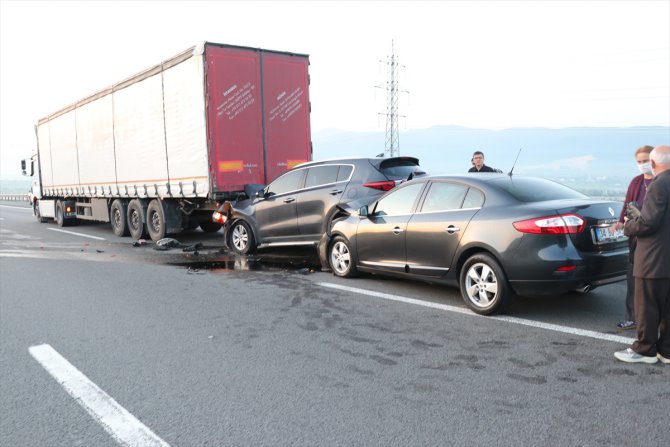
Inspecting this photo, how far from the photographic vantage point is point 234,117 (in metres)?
10.9

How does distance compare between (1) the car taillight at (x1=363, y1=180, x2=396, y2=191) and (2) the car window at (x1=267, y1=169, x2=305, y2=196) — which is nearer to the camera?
(1) the car taillight at (x1=363, y1=180, x2=396, y2=191)

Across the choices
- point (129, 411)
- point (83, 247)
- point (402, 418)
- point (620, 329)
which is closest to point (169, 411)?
point (129, 411)

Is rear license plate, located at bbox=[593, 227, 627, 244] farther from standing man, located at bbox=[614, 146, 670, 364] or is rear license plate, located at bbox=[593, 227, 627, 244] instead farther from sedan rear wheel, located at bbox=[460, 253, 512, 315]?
standing man, located at bbox=[614, 146, 670, 364]

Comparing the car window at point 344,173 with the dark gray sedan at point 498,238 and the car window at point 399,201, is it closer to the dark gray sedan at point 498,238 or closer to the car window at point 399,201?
the car window at point 399,201

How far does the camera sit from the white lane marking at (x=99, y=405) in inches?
124

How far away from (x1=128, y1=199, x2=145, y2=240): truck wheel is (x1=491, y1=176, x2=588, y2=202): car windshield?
10.0 meters

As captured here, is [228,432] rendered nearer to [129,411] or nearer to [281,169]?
[129,411]

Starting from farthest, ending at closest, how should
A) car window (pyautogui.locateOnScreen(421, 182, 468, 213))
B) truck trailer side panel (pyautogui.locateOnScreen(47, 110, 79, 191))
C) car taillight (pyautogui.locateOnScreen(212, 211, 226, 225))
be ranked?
1. truck trailer side panel (pyautogui.locateOnScreen(47, 110, 79, 191))
2. car taillight (pyautogui.locateOnScreen(212, 211, 226, 225))
3. car window (pyautogui.locateOnScreen(421, 182, 468, 213))

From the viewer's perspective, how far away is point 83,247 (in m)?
12.9

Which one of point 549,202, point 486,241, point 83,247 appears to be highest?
point 549,202

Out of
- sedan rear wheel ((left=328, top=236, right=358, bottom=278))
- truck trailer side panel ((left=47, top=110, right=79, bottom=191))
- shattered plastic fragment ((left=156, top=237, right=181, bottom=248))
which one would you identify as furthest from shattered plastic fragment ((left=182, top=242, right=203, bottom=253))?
truck trailer side panel ((left=47, top=110, right=79, bottom=191))

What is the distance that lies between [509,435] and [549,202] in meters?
3.05

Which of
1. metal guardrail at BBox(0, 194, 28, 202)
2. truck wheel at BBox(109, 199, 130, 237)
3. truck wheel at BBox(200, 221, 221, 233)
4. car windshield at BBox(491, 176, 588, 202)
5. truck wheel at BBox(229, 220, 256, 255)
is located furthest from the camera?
metal guardrail at BBox(0, 194, 28, 202)

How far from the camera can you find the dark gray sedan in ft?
17.0
